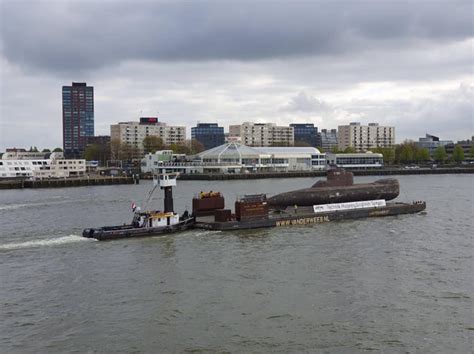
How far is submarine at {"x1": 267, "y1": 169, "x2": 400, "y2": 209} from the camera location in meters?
51.7

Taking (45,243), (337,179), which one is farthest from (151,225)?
(337,179)

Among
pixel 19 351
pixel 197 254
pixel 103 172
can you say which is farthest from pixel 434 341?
pixel 103 172

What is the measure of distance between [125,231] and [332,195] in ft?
74.6

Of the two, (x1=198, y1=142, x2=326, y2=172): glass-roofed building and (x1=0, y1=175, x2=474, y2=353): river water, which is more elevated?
(x1=198, y1=142, x2=326, y2=172): glass-roofed building

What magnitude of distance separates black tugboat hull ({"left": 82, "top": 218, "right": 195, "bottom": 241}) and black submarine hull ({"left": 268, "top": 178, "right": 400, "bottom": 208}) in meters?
13.5

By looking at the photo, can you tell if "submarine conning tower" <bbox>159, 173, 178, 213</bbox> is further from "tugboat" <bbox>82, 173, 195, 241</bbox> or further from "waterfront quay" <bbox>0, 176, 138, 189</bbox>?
"waterfront quay" <bbox>0, 176, 138, 189</bbox>

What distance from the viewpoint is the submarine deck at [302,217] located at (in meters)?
42.3

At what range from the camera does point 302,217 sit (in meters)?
46.6

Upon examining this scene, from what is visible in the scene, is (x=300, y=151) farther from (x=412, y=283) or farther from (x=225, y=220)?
(x=412, y=283)

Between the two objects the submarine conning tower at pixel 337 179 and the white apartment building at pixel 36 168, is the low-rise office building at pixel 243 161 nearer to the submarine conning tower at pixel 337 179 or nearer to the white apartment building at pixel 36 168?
the white apartment building at pixel 36 168

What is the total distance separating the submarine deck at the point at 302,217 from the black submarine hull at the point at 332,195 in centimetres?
157

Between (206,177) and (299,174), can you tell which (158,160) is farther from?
(299,174)

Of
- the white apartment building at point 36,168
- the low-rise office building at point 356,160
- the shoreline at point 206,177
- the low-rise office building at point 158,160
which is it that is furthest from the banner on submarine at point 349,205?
the low-rise office building at point 356,160

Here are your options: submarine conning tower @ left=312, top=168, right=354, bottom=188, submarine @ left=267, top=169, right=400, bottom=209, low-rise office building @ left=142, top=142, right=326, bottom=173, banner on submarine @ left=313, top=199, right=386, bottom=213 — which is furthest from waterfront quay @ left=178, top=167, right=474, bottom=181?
banner on submarine @ left=313, top=199, right=386, bottom=213
